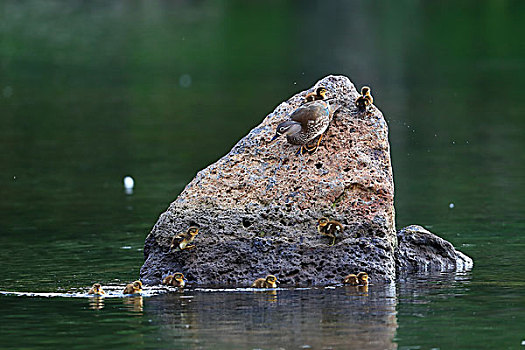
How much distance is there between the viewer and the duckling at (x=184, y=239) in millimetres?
14172

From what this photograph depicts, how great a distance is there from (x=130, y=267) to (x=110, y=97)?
88.2 feet

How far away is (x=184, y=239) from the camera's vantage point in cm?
1419

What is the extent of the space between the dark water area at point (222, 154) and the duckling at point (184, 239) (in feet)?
2.38

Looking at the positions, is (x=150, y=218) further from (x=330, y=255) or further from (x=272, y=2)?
(x=272, y=2)

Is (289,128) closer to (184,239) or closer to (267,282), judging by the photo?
(184,239)

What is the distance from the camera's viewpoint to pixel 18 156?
93.9ft

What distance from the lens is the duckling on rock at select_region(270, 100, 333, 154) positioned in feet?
47.4

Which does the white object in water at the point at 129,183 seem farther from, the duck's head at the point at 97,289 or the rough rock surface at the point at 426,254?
the duck's head at the point at 97,289

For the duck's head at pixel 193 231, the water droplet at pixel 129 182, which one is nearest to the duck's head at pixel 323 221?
the duck's head at pixel 193 231

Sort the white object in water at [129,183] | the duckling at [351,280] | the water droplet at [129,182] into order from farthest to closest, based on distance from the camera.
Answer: the water droplet at [129,182]
the white object in water at [129,183]
the duckling at [351,280]

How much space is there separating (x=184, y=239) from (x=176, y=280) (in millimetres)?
522

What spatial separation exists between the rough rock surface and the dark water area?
443 mm

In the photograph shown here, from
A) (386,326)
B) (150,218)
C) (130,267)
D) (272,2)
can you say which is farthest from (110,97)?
(272,2)

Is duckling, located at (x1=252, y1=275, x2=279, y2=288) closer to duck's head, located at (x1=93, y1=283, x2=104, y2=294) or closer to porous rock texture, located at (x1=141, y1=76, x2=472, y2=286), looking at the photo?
porous rock texture, located at (x1=141, y1=76, x2=472, y2=286)
